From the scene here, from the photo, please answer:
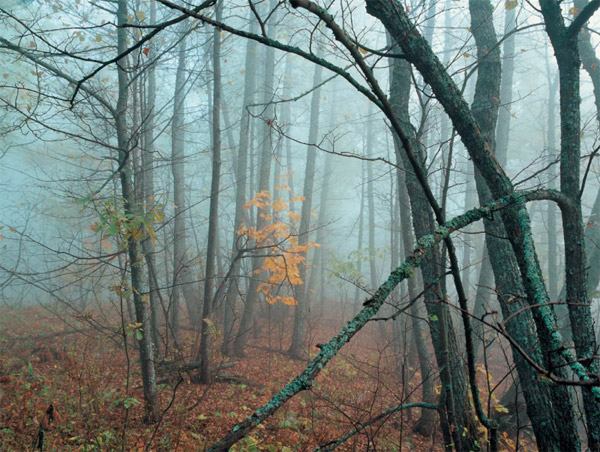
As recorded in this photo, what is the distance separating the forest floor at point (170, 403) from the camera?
12.9 ft

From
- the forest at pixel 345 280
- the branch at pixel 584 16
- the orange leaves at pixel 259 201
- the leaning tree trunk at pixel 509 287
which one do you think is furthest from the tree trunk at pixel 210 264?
the branch at pixel 584 16

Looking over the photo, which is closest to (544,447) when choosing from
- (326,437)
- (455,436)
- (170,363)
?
(455,436)

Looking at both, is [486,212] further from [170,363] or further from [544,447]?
[170,363]

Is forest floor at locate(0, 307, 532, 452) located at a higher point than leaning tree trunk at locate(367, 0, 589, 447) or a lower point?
lower

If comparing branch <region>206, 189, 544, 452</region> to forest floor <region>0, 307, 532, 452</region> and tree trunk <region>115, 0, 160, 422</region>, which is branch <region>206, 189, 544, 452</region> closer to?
forest floor <region>0, 307, 532, 452</region>

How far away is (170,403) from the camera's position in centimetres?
283

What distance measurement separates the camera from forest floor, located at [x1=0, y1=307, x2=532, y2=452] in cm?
395

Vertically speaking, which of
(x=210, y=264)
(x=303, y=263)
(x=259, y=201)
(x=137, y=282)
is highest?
(x=259, y=201)

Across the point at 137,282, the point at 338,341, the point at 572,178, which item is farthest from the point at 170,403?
the point at 572,178

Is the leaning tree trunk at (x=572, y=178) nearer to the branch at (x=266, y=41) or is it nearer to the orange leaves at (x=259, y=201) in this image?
the branch at (x=266, y=41)

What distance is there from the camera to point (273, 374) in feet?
25.3

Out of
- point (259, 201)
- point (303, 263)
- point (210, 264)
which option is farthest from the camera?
point (303, 263)

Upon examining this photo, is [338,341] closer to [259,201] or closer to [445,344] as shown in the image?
[445,344]

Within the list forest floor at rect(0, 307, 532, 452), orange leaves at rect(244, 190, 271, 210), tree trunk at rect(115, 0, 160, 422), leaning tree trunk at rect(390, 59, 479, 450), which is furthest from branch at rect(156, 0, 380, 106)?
orange leaves at rect(244, 190, 271, 210)
